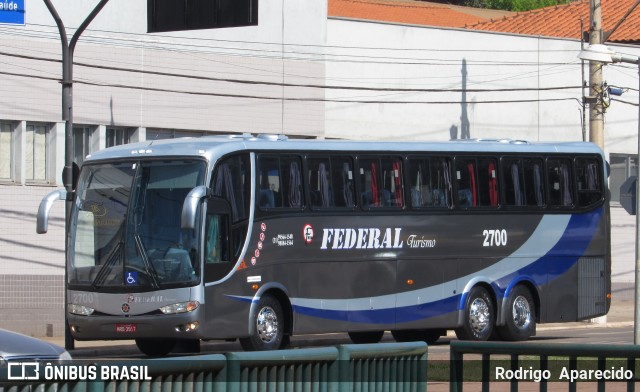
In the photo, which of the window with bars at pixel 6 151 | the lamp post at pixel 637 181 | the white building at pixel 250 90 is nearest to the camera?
the lamp post at pixel 637 181

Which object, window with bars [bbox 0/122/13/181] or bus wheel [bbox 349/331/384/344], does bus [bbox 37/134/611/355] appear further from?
window with bars [bbox 0/122/13/181]

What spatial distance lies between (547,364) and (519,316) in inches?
605

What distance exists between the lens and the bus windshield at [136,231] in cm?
1812

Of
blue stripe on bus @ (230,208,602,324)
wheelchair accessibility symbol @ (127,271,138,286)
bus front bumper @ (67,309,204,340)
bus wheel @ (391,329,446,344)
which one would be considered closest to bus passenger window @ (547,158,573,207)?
blue stripe on bus @ (230,208,602,324)

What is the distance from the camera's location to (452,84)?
117ft

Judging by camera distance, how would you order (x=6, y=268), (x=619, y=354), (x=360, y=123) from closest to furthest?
(x=619, y=354) → (x=6, y=268) → (x=360, y=123)

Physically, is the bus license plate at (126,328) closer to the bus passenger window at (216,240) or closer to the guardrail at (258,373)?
the bus passenger window at (216,240)

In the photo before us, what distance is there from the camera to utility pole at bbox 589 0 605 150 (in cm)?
2947

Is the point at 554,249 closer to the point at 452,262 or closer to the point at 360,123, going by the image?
the point at 452,262

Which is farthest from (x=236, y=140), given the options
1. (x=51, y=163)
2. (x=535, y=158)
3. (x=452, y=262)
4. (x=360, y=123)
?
(x=360, y=123)

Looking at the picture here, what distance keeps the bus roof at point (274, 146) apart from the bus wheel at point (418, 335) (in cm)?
365

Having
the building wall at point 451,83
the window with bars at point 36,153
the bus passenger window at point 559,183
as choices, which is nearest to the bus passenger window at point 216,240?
the bus passenger window at point 559,183

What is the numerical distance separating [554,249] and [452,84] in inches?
509

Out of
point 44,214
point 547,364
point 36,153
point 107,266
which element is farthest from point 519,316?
point 547,364
